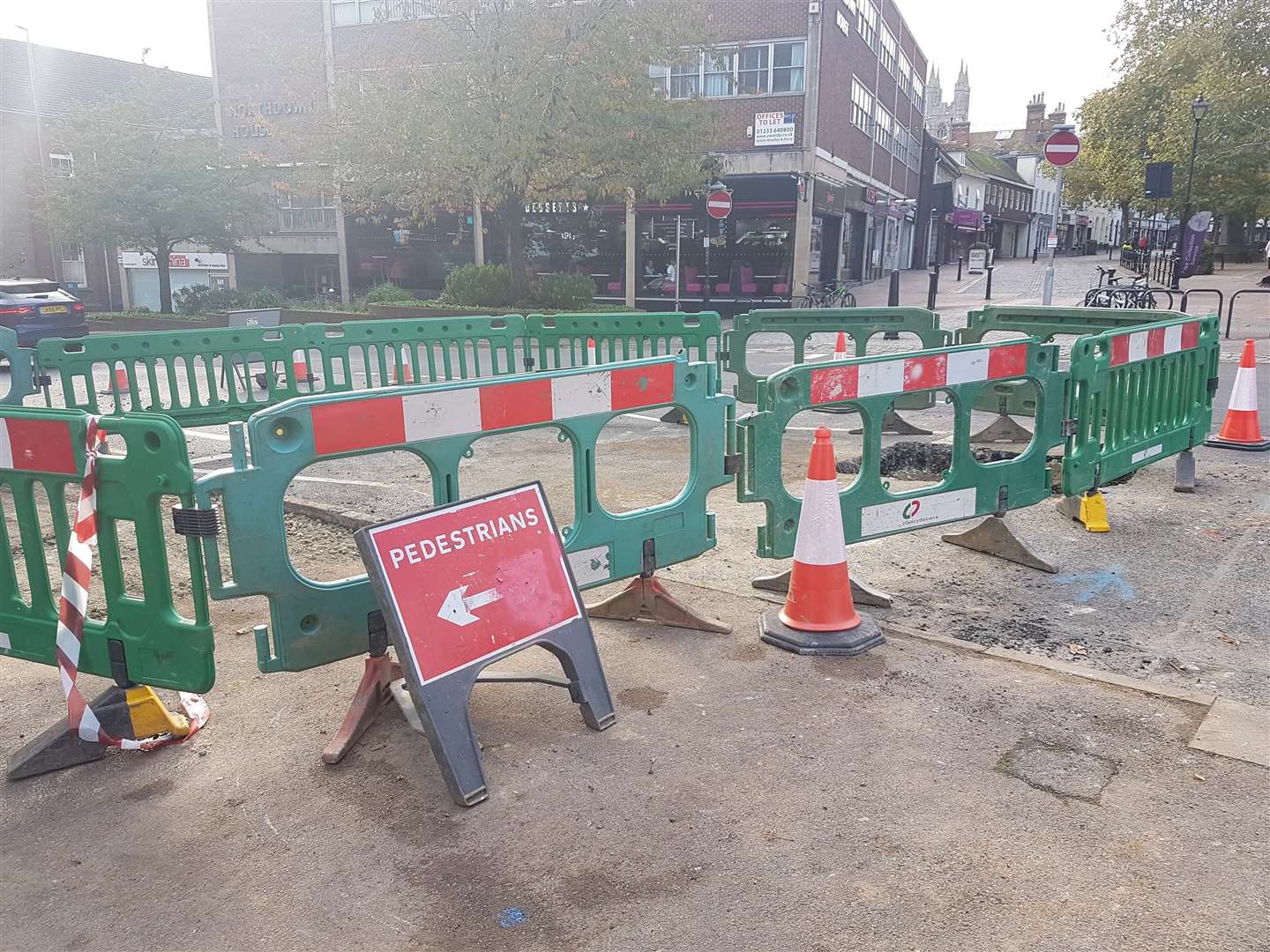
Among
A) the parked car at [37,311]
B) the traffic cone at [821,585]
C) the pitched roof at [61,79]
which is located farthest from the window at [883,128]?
the traffic cone at [821,585]

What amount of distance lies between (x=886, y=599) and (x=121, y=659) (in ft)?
12.3

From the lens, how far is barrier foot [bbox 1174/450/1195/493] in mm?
7715

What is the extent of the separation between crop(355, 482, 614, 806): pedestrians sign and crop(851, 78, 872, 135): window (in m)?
34.9

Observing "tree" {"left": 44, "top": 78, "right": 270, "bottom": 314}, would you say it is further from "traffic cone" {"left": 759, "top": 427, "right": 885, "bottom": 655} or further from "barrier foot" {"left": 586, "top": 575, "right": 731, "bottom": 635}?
"traffic cone" {"left": 759, "top": 427, "right": 885, "bottom": 655}

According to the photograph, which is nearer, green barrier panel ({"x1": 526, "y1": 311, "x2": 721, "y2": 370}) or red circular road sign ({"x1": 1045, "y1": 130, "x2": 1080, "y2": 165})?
green barrier panel ({"x1": 526, "y1": 311, "x2": 721, "y2": 370})

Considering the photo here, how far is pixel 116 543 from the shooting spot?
3625mm

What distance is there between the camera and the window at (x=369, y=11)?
30047mm

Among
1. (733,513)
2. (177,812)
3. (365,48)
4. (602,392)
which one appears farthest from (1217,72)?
(177,812)

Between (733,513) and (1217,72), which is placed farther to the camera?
(1217,72)

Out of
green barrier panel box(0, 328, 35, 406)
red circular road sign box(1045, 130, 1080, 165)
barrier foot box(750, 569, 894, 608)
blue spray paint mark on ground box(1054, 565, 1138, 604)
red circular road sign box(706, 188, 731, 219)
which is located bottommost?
blue spray paint mark on ground box(1054, 565, 1138, 604)

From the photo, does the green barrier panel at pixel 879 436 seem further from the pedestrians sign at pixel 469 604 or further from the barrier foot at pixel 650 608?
the pedestrians sign at pixel 469 604

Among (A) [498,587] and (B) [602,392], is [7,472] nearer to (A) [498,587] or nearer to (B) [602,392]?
(A) [498,587]

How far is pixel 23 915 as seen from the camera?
2.90m

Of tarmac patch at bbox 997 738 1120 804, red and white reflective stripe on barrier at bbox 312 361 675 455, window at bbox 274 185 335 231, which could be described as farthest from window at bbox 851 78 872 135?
tarmac patch at bbox 997 738 1120 804
